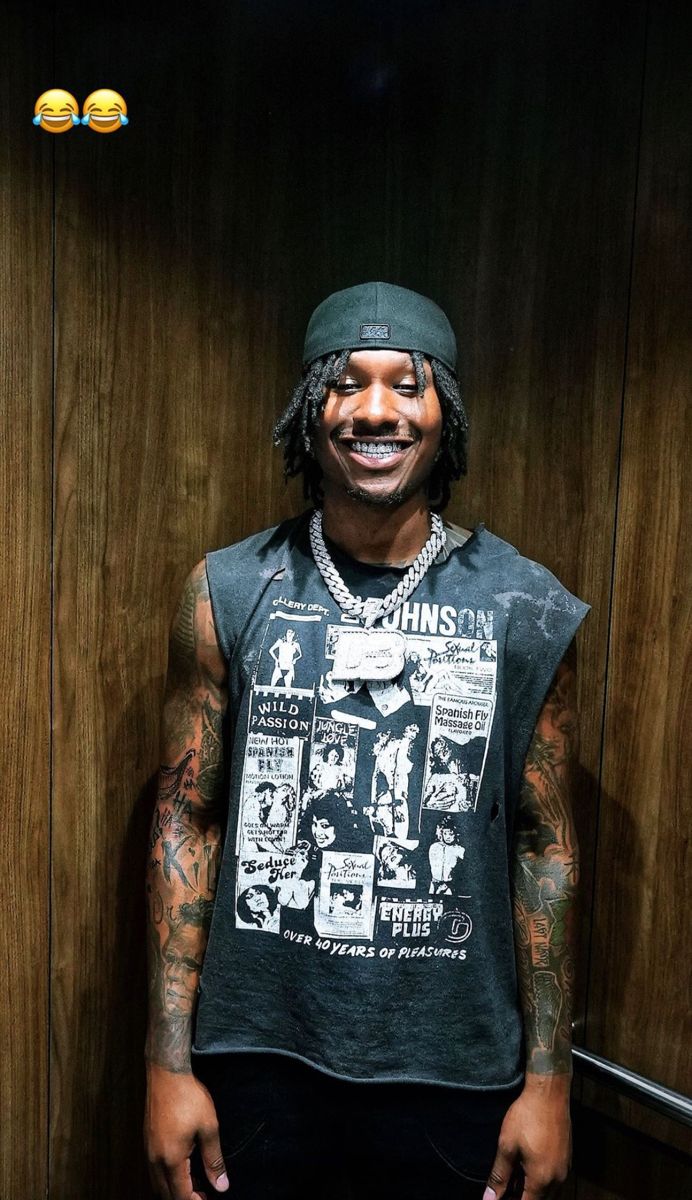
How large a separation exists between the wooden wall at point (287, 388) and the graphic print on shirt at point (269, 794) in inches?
15.2

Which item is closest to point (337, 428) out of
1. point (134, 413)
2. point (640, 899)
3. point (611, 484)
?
point (134, 413)

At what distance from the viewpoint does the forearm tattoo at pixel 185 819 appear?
167 cm

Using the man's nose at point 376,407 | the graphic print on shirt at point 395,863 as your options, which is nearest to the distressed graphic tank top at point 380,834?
the graphic print on shirt at point 395,863

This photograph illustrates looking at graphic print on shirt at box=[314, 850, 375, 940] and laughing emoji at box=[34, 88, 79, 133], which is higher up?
laughing emoji at box=[34, 88, 79, 133]

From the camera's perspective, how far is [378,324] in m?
1.61

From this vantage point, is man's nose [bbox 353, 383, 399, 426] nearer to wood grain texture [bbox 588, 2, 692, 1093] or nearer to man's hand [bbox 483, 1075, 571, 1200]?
wood grain texture [bbox 588, 2, 692, 1093]

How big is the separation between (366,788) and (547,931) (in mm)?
344

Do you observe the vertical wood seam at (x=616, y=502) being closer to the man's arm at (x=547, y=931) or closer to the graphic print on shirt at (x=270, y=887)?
the man's arm at (x=547, y=931)

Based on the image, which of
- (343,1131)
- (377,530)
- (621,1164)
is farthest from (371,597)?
(621,1164)

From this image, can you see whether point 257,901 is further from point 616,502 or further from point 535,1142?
point 616,502

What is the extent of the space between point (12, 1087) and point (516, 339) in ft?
4.87

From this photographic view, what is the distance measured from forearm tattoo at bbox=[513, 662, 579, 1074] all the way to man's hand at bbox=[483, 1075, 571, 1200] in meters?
0.04

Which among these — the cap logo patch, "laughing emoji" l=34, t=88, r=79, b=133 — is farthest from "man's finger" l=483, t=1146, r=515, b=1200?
"laughing emoji" l=34, t=88, r=79, b=133

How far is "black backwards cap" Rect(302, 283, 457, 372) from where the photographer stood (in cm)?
161
